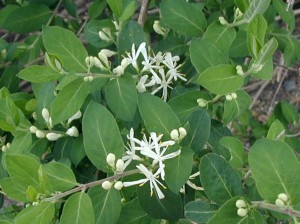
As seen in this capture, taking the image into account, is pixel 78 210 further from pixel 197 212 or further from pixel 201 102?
pixel 201 102

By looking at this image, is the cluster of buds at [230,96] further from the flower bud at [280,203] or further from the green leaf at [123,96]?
the flower bud at [280,203]

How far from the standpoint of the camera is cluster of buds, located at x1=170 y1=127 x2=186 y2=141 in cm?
130

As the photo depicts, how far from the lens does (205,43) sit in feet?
4.86

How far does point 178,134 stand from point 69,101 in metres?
0.29

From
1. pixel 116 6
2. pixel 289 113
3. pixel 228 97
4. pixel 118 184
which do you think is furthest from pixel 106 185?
pixel 289 113

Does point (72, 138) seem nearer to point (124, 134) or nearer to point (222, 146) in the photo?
point (124, 134)

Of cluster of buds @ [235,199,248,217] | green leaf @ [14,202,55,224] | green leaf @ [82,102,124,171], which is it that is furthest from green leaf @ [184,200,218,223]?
green leaf @ [14,202,55,224]

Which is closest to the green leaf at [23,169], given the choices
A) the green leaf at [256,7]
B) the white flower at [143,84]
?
the white flower at [143,84]

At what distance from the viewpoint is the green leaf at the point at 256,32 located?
49.9 inches

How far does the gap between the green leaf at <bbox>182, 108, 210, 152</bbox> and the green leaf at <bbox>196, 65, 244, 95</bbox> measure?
0.07 m

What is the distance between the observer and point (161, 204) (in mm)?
1341

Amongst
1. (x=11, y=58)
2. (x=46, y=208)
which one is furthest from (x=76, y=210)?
(x=11, y=58)

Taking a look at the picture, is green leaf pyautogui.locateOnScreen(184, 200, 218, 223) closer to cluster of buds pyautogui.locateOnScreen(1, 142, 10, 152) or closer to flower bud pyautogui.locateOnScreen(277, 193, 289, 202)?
flower bud pyautogui.locateOnScreen(277, 193, 289, 202)

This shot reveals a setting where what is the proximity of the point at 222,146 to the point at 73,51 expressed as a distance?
478 millimetres
